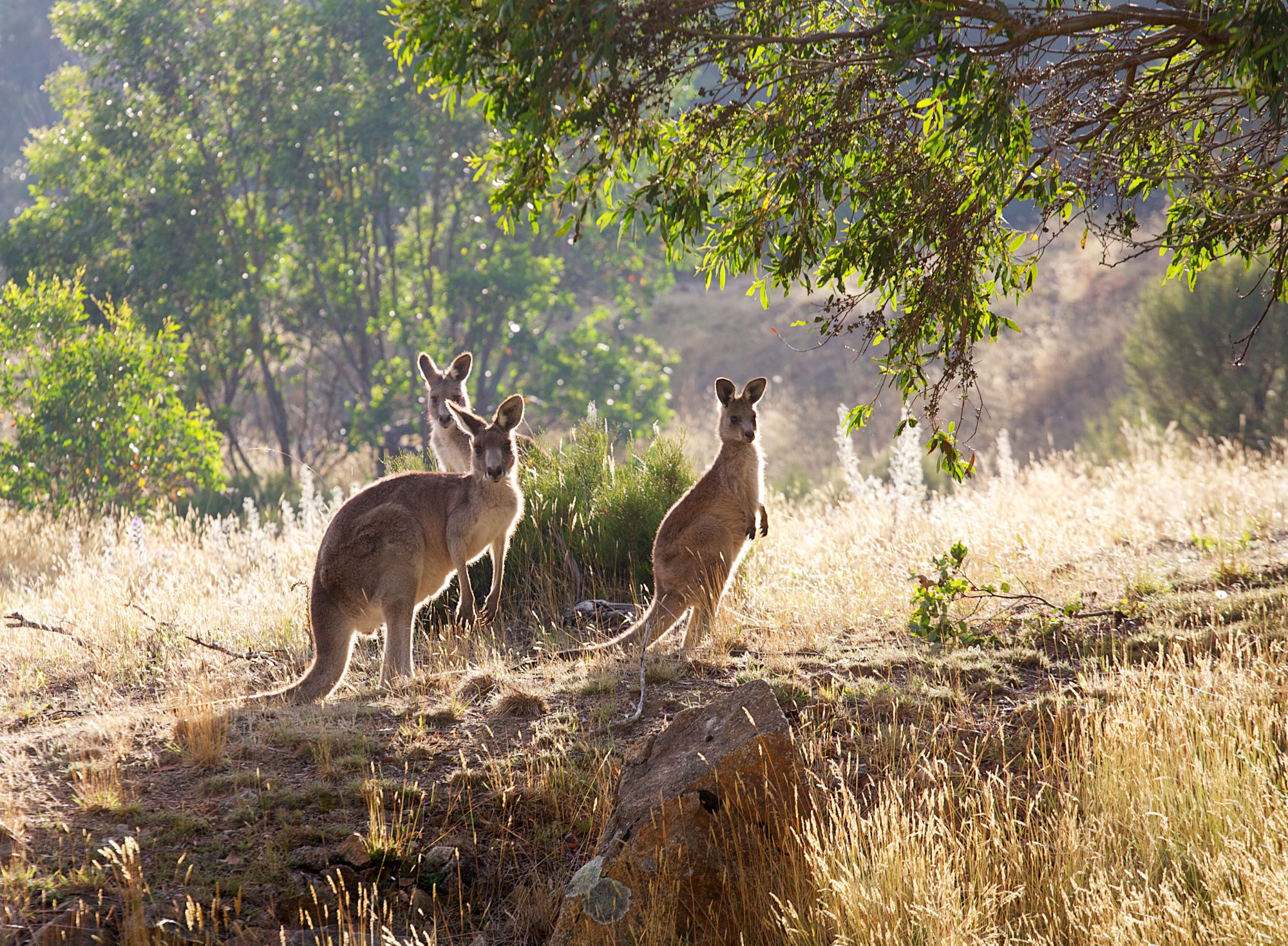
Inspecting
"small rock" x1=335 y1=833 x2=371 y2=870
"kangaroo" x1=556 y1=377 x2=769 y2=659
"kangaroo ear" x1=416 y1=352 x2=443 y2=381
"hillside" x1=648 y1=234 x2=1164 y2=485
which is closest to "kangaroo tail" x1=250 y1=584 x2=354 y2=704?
"kangaroo" x1=556 y1=377 x2=769 y2=659

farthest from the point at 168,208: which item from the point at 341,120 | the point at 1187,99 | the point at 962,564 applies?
the point at 1187,99

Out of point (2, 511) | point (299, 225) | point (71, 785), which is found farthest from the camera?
point (299, 225)

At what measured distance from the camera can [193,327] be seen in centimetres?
2278

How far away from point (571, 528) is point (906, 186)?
13.2 ft

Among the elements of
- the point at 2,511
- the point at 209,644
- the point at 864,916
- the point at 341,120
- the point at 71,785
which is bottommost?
the point at 864,916

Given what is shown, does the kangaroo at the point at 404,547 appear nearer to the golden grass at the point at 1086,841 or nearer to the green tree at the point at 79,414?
the golden grass at the point at 1086,841

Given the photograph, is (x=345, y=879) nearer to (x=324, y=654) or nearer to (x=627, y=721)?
(x=627, y=721)

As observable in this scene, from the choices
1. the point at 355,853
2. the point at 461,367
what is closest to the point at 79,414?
the point at 461,367

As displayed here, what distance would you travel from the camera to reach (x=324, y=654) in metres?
6.80

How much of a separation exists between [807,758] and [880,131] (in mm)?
3514

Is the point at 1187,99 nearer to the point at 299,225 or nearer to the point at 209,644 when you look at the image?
the point at 209,644

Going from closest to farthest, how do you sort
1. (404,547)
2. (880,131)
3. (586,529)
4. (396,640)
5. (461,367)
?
(880,131) → (396,640) → (404,547) → (586,529) → (461,367)

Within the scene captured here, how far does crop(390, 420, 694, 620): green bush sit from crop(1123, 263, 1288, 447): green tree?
13.3 metres

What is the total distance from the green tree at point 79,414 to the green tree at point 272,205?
5120 millimetres
